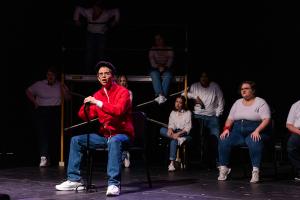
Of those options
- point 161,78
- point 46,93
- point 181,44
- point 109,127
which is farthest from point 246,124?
point 181,44

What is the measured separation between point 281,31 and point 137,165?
3549 mm

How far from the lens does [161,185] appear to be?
7848 mm

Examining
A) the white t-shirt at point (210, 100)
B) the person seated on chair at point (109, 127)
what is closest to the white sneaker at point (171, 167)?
the white t-shirt at point (210, 100)

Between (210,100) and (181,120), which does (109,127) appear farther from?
(210,100)

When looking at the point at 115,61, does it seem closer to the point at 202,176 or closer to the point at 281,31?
the point at 281,31

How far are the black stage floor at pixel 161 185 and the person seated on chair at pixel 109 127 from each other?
0.23 m

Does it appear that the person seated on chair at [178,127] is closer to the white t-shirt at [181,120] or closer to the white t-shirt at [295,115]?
the white t-shirt at [181,120]

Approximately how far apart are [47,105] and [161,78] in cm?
184

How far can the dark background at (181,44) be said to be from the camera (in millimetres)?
11672

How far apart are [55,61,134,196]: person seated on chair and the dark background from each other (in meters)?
4.49

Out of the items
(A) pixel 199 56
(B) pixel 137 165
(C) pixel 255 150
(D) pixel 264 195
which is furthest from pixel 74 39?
(D) pixel 264 195

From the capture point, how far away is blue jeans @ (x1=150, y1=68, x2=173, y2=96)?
10.4m

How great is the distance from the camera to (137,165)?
10430 millimetres

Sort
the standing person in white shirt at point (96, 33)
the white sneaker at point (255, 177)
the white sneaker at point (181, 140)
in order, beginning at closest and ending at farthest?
the white sneaker at point (255, 177), the white sneaker at point (181, 140), the standing person in white shirt at point (96, 33)
